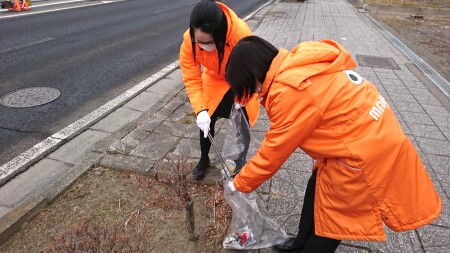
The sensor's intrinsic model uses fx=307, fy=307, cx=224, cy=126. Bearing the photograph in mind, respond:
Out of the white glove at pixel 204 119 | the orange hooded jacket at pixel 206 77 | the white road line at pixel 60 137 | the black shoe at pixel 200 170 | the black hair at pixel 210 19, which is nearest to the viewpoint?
the black hair at pixel 210 19

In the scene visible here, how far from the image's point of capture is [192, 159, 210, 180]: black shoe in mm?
2838

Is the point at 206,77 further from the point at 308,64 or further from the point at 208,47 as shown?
the point at 308,64

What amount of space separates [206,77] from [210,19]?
0.69 m

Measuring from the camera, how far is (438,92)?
5.34 metres

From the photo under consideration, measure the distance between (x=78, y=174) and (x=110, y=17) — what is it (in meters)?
10.6

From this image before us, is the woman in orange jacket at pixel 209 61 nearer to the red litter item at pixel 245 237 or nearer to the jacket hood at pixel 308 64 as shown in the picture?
the red litter item at pixel 245 237

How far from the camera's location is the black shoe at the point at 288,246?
2.18m

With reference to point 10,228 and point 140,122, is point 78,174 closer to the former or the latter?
point 10,228

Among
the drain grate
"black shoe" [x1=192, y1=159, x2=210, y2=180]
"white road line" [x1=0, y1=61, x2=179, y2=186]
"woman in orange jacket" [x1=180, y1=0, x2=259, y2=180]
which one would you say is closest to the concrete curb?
"white road line" [x1=0, y1=61, x2=179, y2=186]

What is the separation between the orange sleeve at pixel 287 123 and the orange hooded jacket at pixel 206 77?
949mm

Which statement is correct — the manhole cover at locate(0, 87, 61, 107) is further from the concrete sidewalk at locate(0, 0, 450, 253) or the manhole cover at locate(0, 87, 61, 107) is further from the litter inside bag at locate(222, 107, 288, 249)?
the litter inside bag at locate(222, 107, 288, 249)

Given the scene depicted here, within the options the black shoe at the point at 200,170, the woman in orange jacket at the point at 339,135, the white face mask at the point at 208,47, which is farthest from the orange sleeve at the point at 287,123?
the black shoe at the point at 200,170

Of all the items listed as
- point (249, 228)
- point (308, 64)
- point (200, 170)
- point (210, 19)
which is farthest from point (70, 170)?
point (308, 64)

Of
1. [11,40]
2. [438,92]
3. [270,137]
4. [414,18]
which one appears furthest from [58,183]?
[414,18]
